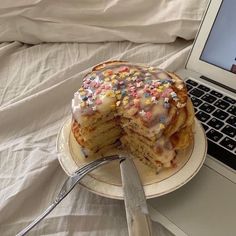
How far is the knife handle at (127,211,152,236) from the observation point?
0.38m

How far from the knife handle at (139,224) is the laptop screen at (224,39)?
34cm

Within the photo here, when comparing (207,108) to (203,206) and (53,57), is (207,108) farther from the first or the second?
(53,57)

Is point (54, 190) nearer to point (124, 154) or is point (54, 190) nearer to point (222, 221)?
point (124, 154)

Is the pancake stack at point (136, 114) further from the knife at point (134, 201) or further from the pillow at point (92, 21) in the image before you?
the pillow at point (92, 21)

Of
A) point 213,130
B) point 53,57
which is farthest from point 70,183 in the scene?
point 53,57

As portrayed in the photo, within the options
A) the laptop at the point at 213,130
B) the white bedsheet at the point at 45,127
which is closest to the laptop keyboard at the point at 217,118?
the laptop at the point at 213,130

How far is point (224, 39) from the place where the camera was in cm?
A: 61

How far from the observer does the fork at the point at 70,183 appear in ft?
1.40

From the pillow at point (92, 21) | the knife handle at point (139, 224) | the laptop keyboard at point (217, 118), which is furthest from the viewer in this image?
the pillow at point (92, 21)

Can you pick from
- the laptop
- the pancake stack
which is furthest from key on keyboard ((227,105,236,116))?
the pancake stack

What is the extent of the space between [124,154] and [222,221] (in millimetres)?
160

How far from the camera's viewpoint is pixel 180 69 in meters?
0.68

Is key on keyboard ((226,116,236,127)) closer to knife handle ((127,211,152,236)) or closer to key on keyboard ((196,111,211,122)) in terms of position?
key on keyboard ((196,111,211,122))

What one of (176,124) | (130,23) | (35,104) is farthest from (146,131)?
(130,23)
